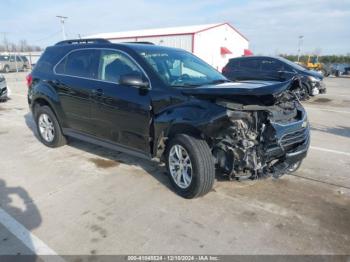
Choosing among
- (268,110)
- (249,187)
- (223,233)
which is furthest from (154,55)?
(223,233)

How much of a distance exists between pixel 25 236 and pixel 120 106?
1.97m

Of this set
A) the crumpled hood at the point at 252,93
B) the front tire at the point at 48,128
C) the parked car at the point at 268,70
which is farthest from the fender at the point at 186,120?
the parked car at the point at 268,70

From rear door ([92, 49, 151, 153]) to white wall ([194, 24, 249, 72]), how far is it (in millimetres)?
27059

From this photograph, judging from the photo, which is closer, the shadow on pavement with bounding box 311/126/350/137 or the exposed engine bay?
the exposed engine bay

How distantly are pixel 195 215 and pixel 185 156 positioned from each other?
701mm

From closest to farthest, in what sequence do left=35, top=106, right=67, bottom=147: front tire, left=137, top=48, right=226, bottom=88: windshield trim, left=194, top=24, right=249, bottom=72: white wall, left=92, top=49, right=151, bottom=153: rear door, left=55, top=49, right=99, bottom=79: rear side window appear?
left=137, top=48, right=226, bottom=88: windshield trim → left=92, top=49, right=151, bottom=153: rear door → left=55, top=49, right=99, bottom=79: rear side window → left=35, top=106, right=67, bottom=147: front tire → left=194, top=24, right=249, bottom=72: white wall

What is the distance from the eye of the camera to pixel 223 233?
10.3ft

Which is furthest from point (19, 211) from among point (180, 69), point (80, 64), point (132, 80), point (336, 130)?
point (336, 130)

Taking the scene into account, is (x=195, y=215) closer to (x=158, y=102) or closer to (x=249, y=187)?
(x=249, y=187)

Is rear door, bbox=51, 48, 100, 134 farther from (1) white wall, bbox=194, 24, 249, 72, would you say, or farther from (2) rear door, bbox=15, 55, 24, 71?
(2) rear door, bbox=15, 55, 24, 71

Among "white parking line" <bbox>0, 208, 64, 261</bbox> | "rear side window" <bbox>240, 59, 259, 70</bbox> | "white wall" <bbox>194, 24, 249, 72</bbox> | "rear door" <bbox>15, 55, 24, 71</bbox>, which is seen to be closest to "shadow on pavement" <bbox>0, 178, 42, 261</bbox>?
"white parking line" <bbox>0, 208, 64, 261</bbox>

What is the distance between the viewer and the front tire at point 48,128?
563 centimetres

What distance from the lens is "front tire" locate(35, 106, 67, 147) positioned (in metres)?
5.63

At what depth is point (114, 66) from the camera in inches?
176
